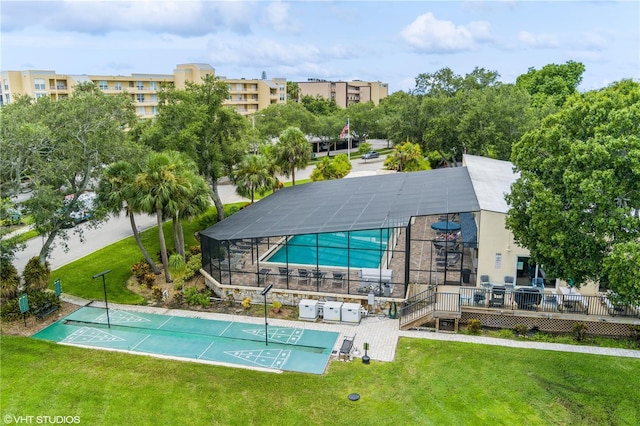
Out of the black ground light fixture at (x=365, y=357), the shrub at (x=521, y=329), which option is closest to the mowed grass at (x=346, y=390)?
the black ground light fixture at (x=365, y=357)

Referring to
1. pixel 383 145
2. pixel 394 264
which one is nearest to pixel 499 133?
pixel 394 264

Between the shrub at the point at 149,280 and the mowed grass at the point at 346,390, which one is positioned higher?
the shrub at the point at 149,280

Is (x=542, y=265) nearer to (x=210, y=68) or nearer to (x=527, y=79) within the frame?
(x=527, y=79)

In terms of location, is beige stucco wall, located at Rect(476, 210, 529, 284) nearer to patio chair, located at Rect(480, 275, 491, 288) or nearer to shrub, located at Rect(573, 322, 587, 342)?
patio chair, located at Rect(480, 275, 491, 288)

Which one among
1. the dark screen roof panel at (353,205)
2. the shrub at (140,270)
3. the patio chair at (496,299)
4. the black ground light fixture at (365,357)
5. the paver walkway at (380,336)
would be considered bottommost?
the paver walkway at (380,336)

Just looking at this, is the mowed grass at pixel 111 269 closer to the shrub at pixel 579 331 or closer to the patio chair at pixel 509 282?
the patio chair at pixel 509 282
